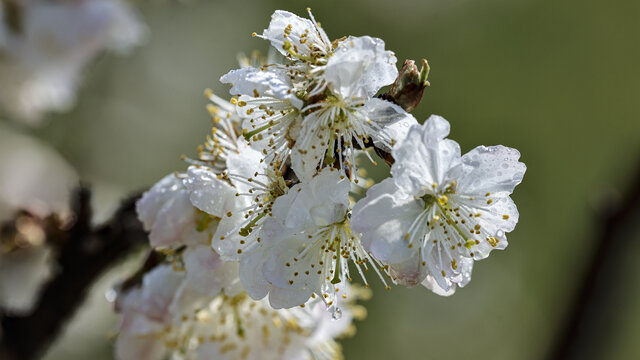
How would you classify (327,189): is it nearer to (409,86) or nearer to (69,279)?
(409,86)

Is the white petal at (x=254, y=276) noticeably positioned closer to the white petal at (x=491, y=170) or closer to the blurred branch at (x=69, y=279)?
the white petal at (x=491, y=170)

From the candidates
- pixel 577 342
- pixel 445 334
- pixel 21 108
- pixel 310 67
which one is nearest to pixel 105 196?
pixel 21 108

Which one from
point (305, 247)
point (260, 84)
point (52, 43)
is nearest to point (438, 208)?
point (305, 247)

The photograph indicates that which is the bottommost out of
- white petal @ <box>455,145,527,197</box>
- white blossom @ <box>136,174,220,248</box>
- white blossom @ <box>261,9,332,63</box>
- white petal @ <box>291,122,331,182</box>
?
white blossom @ <box>136,174,220,248</box>

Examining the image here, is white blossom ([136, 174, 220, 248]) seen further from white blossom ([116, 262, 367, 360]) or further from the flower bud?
the flower bud

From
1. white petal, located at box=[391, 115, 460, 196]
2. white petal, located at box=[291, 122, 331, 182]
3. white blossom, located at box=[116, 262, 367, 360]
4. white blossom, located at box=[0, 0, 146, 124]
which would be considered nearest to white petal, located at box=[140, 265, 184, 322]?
white blossom, located at box=[116, 262, 367, 360]

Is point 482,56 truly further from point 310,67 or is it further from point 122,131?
point 310,67
